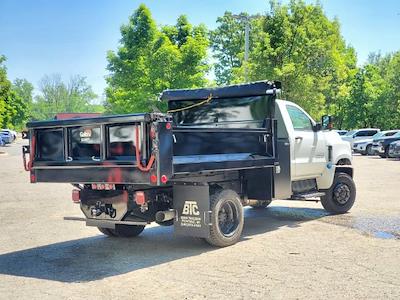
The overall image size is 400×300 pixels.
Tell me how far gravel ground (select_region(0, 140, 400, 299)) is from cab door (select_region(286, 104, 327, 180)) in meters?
0.94

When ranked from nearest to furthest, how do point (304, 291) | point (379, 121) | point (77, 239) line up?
point (304, 291), point (77, 239), point (379, 121)

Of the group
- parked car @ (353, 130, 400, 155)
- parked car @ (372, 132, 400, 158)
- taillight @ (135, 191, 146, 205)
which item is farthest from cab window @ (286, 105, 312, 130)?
parked car @ (353, 130, 400, 155)

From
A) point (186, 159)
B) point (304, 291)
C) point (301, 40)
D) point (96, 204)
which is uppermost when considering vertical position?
point (301, 40)

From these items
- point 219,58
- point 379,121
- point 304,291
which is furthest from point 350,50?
point 304,291

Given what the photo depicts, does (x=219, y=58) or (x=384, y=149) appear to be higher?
(x=219, y=58)

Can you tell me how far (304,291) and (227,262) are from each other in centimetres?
147

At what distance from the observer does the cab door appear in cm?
945

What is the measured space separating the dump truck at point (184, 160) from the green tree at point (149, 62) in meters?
20.6

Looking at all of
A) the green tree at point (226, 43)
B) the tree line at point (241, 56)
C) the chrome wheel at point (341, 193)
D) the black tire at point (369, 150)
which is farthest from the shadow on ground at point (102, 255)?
the green tree at point (226, 43)

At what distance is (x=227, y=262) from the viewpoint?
6.70 metres

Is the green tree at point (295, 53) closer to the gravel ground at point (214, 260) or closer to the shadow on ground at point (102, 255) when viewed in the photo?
the gravel ground at point (214, 260)

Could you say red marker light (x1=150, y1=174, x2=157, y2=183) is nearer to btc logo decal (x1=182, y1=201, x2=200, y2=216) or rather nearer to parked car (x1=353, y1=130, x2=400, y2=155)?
btc logo decal (x1=182, y1=201, x2=200, y2=216)

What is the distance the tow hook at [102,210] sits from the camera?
292 inches

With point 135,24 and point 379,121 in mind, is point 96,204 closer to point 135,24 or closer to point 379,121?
point 135,24
